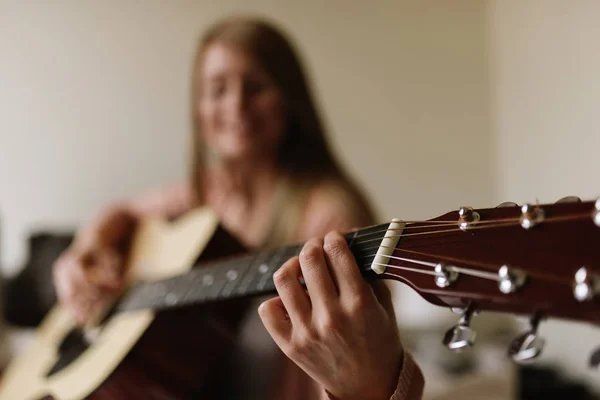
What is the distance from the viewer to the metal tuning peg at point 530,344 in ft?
1.10

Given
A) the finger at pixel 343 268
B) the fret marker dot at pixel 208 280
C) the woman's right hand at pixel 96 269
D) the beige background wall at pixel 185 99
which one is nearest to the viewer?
the finger at pixel 343 268

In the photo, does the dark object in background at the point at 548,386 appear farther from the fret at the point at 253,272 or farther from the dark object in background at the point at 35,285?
the dark object in background at the point at 35,285

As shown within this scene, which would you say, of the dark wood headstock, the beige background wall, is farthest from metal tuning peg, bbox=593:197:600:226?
the beige background wall

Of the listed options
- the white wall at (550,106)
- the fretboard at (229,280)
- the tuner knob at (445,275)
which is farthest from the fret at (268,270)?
the white wall at (550,106)

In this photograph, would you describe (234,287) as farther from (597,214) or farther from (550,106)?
(550,106)

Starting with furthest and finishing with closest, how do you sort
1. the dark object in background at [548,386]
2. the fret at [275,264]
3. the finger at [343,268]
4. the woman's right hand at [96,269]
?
the dark object in background at [548,386] < the woman's right hand at [96,269] < the fret at [275,264] < the finger at [343,268]

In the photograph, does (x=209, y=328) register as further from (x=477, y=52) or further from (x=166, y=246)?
(x=477, y=52)

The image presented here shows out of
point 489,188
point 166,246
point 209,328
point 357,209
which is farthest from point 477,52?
point 209,328

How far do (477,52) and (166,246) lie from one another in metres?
1.25

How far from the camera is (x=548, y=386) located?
133 cm

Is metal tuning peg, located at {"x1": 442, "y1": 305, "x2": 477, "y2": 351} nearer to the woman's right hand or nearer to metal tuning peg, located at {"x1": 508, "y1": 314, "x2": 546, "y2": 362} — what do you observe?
metal tuning peg, located at {"x1": 508, "y1": 314, "x2": 546, "y2": 362}

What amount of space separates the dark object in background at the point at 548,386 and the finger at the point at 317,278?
3.58 ft

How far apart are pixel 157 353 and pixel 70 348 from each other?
275mm

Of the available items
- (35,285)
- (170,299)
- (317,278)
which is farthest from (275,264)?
(35,285)
